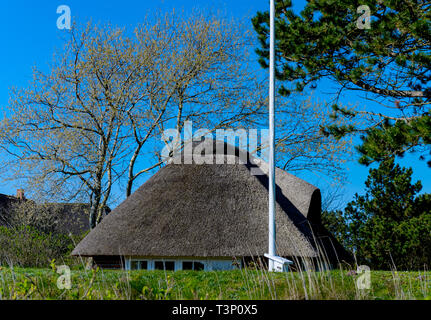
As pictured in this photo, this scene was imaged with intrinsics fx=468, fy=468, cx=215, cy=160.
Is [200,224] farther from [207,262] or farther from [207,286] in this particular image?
[207,286]

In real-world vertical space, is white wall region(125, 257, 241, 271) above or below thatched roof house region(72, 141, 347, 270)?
below

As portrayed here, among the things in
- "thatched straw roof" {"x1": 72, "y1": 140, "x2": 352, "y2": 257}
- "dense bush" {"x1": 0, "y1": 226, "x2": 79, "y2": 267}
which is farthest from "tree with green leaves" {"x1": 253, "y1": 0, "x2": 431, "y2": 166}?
"dense bush" {"x1": 0, "y1": 226, "x2": 79, "y2": 267}

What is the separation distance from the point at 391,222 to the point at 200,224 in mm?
9722

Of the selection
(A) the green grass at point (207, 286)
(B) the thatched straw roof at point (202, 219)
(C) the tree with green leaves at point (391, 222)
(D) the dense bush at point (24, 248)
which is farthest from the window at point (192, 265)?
(C) the tree with green leaves at point (391, 222)

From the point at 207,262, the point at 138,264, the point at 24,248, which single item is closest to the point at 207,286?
the point at 207,262

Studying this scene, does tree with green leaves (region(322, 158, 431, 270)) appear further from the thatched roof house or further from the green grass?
the green grass

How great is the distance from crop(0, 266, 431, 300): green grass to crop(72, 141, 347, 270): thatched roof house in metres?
3.17

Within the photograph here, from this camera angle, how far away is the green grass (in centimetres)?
581

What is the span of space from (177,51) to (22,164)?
7.24 meters

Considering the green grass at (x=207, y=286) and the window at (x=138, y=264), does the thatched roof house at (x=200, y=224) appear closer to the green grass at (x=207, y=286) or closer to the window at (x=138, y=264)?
the window at (x=138, y=264)

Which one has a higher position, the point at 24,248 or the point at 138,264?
the point at 24,248

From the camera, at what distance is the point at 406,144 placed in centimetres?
1068

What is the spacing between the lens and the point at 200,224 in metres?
12.5

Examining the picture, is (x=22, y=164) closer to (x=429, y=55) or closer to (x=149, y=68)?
(x=149, y=68)
